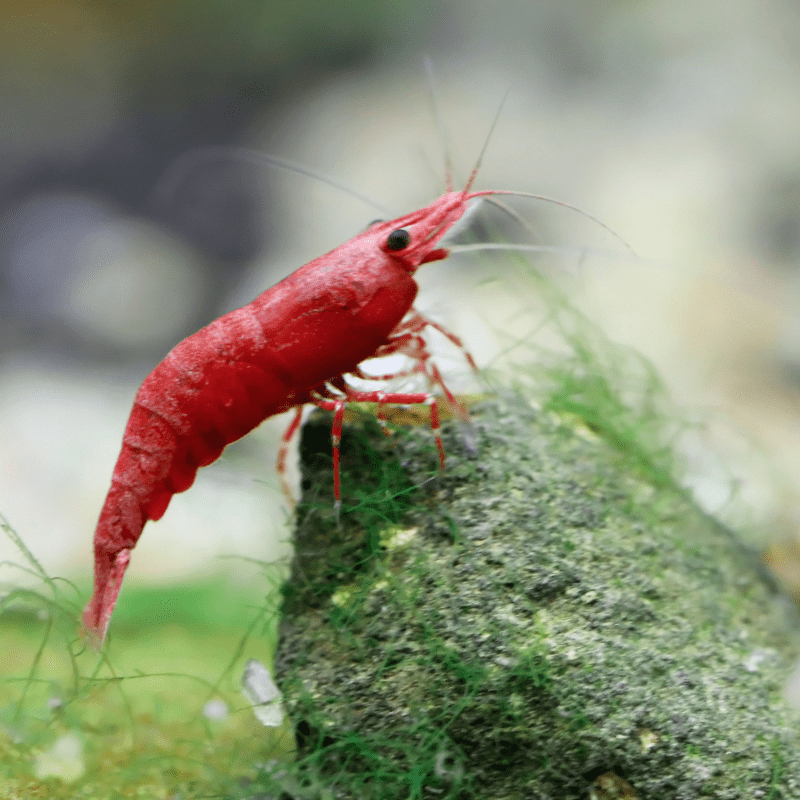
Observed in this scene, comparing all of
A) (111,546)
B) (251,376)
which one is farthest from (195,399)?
(111,546)

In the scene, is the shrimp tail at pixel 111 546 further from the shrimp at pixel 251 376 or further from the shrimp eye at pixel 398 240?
the shrimp eye at pixel 398 240

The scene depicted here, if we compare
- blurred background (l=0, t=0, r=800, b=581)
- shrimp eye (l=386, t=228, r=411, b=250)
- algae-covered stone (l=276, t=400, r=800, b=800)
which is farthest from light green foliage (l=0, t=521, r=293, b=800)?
blurred background (l=0, t=0, r=800, b=581)

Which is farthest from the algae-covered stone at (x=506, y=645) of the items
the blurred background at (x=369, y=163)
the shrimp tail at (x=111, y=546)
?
the blurred background at (x=369, y=163)

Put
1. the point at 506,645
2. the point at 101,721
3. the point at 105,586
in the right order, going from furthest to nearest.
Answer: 1. the point at 105,586
2. the point at 101,721
3. the point at 506,645

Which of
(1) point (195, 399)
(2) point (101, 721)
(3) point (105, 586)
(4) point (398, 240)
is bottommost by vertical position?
(2) point (101, 721)

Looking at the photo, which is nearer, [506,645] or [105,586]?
[506,645]

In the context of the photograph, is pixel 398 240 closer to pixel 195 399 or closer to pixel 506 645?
→ pixel 195 399

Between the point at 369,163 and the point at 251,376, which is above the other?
the point at 251,376
